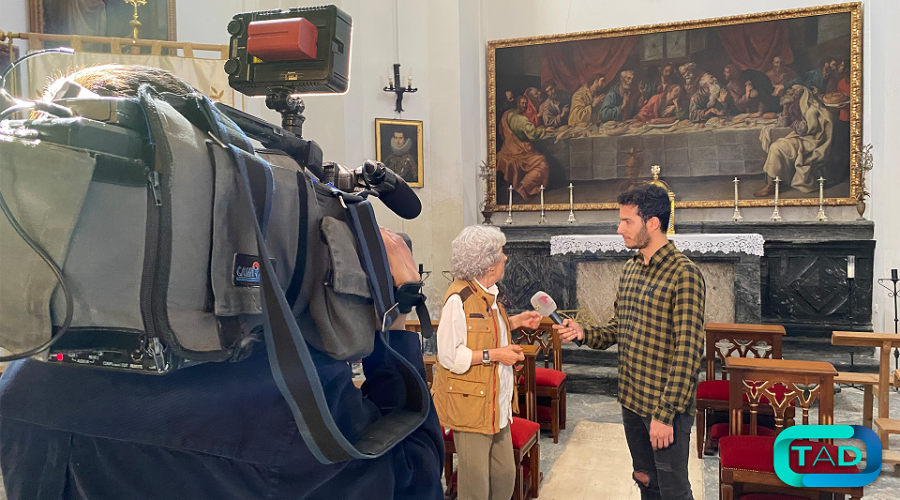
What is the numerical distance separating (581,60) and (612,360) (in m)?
4.28

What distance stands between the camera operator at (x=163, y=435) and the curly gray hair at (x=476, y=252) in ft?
6.79

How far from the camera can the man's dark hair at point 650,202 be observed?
2746 millimetres

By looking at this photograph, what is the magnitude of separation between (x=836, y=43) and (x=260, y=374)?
28.1ft

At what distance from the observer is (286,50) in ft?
2.88

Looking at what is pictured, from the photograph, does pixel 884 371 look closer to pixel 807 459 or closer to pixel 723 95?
pixel 807 459

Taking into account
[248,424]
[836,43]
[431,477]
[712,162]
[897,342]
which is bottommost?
[897,342]

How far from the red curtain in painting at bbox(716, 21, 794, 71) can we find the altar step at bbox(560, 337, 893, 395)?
11.3 ft

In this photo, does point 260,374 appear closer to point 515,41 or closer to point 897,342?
point 897,342

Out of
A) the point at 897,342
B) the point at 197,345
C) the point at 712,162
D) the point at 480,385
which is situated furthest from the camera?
the point at 712,162

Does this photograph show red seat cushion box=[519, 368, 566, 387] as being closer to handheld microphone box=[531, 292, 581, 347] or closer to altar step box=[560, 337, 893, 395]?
altar step box=[560, 337, 893, 395]


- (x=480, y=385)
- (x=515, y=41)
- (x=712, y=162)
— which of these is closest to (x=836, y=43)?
(x=712, y=162)

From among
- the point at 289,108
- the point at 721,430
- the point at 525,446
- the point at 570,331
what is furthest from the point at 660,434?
the point at 289,108

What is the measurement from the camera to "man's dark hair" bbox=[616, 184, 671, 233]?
2.75 meters

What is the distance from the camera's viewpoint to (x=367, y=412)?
841mm
